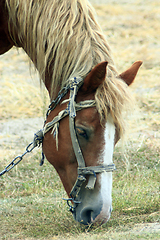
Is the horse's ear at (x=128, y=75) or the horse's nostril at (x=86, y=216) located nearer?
the horse's nostril at (x=86, y=216)

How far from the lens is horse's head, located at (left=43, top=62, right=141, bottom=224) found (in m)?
2.10

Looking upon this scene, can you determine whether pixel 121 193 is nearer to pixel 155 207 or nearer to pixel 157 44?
pixel 155 207

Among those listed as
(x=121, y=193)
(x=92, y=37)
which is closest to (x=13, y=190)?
(x=121, y=193)

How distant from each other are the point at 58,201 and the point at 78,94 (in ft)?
4.36

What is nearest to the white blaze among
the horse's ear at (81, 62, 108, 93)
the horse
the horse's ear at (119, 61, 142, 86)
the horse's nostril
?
the horse

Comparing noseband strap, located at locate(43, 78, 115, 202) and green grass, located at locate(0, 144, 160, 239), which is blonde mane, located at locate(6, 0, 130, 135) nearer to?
noseband strap, located at locate(43, 78, 115, 202)

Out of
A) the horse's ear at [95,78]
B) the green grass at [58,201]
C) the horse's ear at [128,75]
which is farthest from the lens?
the green grass at [58,201]

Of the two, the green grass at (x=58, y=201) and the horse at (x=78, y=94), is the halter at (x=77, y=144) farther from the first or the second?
the green grass at (x=58, y=201)

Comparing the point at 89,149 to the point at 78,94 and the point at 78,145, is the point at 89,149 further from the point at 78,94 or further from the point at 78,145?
the point at 78,94

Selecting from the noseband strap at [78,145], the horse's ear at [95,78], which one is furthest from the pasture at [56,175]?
the horse's ear at [95,78]

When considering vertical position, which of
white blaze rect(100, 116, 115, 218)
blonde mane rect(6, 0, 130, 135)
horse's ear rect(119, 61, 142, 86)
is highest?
blonde mane rect(6, 0, 130, 135)

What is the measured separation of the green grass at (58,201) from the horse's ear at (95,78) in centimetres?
70

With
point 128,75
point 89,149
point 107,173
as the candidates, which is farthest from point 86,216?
point 128,75

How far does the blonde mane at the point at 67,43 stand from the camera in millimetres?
2201
